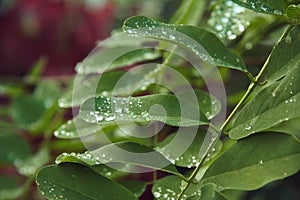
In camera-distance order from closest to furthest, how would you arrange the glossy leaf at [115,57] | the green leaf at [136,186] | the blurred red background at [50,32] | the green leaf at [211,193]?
the green leaf at [211,193] < the green leaf at [136,186] < the glossy leaf at [115,57] < the blurred red background at [50,32]

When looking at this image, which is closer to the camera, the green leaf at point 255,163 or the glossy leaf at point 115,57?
the green leaf at point 255,163

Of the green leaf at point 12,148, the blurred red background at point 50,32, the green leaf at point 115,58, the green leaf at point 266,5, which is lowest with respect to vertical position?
the blurred red background at point 50,32

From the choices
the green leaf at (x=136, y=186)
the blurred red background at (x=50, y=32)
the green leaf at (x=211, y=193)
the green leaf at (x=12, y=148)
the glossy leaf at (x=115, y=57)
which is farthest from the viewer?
the blurred red background at (x=50, y=32)

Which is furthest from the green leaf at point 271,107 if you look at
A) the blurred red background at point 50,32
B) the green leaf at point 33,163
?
the blurred red background at point 50,32

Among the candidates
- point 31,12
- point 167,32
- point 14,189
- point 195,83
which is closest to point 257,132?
point 167,32

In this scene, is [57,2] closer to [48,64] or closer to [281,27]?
[48,64]

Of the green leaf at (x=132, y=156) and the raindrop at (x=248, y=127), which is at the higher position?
the raindrop at (x=248, y=127)

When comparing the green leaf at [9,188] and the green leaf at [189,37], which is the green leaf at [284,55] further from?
the green leaf at [9,188]

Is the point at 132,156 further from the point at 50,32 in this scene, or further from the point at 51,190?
the point at 50,32

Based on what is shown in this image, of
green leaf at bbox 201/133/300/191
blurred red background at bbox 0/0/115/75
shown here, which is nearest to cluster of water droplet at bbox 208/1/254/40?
green leaf at bbox 201/133/300/191
